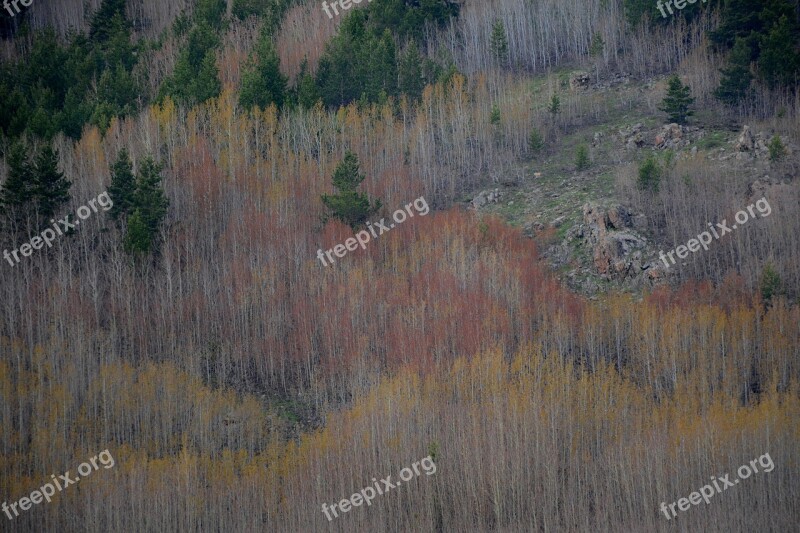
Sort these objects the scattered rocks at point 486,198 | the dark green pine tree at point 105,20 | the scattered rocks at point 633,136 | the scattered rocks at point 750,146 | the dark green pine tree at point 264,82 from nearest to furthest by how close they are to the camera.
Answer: the scattered rocks at point 750,146 → the scattered rocks at point 486,198 → the scattered rocks at point 633,136 → the dark green pine tree at point 264,82 → the dark green pine tree at point 105,20

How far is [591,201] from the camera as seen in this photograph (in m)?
43.4

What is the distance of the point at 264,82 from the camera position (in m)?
52.4

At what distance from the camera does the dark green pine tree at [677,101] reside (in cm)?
4612

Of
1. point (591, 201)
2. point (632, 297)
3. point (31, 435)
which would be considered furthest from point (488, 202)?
point (31, 435)

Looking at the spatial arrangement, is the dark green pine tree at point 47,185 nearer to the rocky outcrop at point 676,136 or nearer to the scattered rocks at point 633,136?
the scattered rocks at point 633,136

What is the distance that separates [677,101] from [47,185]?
29.0 metres

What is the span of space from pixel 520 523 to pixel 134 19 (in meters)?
49.1

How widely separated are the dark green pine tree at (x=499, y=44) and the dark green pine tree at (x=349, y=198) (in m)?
16.3

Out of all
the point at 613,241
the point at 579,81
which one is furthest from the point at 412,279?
the point at 579,81

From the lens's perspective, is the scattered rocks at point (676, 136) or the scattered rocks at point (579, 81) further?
the scattered rocks at point (579, 81)

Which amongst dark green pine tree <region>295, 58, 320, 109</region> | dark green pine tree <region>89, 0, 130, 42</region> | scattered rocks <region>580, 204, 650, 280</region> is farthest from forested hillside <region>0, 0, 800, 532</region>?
dark green pine tree <region>89, 0, 130, 42</region>

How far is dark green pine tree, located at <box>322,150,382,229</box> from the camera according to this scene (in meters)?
44.5

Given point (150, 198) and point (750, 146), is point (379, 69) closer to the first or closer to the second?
point (150, 198)

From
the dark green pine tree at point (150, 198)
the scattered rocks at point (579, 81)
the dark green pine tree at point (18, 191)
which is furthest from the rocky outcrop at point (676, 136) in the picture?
the dark green pine tree at point (18, 191)
